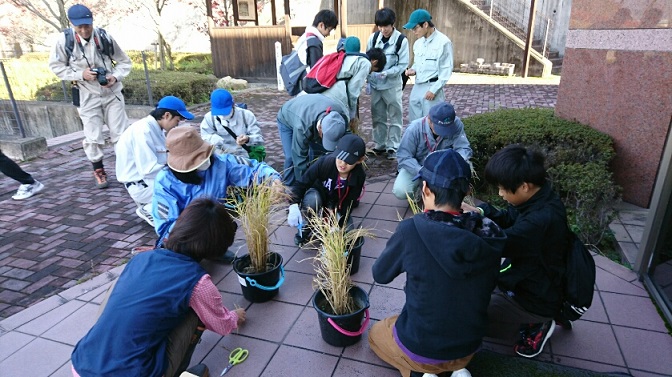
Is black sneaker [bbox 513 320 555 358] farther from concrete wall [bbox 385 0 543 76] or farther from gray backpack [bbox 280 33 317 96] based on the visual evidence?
concrete wall [bbox 385 0 543 76]

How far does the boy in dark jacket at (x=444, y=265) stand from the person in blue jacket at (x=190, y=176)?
146cm

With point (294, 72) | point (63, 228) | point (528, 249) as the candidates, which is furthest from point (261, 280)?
point (294, 72)

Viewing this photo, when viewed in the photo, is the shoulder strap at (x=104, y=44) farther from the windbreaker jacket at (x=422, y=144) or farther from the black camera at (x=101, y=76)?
the windbreaker jacket at (x=422, y=144)

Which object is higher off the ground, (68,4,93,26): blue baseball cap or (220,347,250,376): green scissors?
(68,4,93,26): blue baseball cap

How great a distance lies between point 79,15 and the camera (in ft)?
16.0

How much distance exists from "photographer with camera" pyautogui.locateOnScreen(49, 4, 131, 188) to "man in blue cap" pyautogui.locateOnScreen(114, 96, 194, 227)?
5.16 ft

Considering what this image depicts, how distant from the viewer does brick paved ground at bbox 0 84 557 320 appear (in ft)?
11.6

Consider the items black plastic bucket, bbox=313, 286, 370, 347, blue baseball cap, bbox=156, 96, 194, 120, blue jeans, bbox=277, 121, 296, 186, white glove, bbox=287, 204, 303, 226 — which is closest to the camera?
black plastic bucket, bbox=313, 286, 370, 347

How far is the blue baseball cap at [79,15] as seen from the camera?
486cm

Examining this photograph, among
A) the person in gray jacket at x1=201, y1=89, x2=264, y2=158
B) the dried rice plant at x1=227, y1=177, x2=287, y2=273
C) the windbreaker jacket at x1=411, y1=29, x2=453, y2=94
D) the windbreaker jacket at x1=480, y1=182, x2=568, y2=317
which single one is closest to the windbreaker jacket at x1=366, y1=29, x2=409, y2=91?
the windbreaker jacket at x1=411, y1=29, x2=453, y2=94

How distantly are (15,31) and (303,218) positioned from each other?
19.1 metres

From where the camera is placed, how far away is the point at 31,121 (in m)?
9.91

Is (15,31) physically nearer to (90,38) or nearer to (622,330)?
(90,38)

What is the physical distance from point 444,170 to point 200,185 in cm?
197
